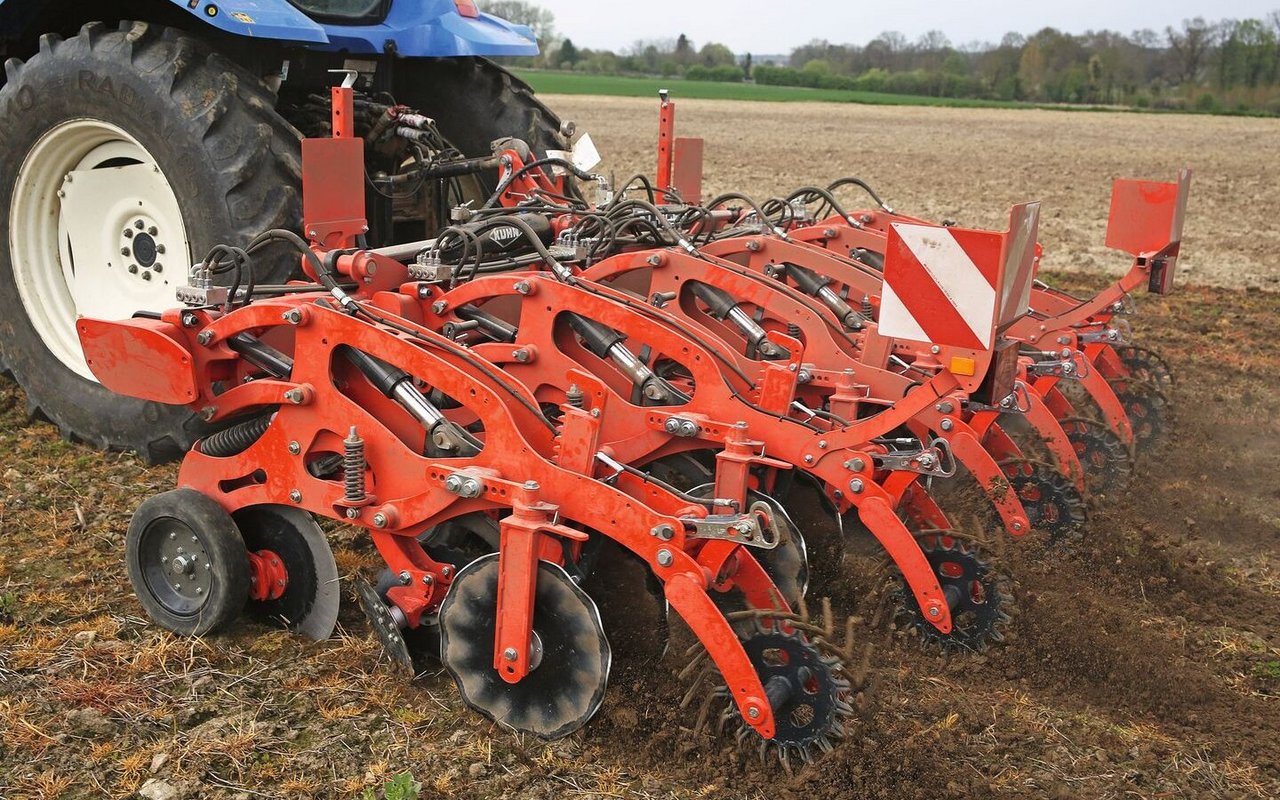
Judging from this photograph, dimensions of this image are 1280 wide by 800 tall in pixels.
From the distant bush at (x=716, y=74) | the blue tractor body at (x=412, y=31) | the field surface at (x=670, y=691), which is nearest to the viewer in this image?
the field surface at (x=670, y=691)

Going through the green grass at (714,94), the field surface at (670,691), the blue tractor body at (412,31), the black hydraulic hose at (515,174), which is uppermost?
the green grass at (714,94)

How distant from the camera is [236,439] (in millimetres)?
3258

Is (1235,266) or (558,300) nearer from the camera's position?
(558,300)

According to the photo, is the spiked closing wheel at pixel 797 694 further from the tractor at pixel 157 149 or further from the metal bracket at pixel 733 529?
the tractor at pixel 157 149

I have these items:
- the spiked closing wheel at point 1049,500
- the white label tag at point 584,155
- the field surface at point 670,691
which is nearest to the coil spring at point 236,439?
the field surface at point 670,691

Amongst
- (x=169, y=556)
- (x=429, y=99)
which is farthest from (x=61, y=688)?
(x=429, y=99)

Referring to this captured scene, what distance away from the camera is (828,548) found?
3.80 metres

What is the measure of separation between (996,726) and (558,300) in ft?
5.45

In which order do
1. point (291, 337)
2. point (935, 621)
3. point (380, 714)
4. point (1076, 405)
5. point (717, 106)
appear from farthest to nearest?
point (717, 106), point (1076, 405), point (291, 337), point (935, 621), point (380, 714)

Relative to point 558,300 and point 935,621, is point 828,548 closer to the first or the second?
point 935,621

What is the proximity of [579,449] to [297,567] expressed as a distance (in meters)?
0.95

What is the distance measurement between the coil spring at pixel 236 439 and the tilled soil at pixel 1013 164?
7577 millimetres

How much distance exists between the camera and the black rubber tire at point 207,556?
3092 millimetres

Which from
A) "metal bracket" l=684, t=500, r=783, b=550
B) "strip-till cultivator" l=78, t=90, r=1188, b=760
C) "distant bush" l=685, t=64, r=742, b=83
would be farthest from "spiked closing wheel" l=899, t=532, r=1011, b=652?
"distant bush" l=685, t=64, r=742, b=83
